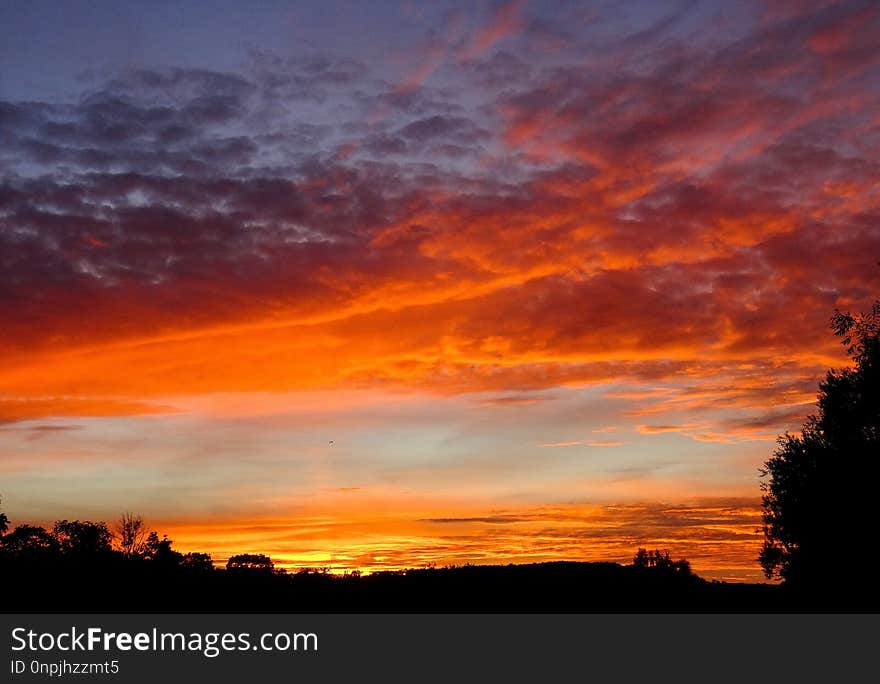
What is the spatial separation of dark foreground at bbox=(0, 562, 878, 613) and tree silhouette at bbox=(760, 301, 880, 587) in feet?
8.96

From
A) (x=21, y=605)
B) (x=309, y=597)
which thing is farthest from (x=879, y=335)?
(x=21, y=605)

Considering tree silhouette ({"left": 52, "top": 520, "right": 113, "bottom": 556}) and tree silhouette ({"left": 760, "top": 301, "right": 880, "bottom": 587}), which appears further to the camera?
tree silhouette ({"left": 52, "top": 520, "right": 113, "bottom": 556})

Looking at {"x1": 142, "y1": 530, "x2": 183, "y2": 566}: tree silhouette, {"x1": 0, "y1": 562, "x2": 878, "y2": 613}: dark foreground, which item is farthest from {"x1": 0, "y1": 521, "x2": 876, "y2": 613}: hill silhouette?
{"x1": 142, "y1": 530, "x2": 183, "y2": 566}: tree silhouette

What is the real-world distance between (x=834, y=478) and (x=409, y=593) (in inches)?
1002

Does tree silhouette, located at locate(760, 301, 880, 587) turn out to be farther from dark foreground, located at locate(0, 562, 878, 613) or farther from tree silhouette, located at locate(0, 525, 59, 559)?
tree silhouette, located at locate(0, 525, 59, 559)

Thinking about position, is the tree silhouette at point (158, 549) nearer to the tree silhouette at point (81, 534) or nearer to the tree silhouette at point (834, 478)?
the tree silhouette at point (81, 534)

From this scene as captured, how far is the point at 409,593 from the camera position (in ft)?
166

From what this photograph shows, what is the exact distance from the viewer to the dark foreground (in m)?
47.2

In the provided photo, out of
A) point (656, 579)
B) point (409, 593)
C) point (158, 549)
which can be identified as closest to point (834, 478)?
point (656, 579)

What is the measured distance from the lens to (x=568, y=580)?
173ft

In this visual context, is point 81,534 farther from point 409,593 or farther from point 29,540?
point 409,593

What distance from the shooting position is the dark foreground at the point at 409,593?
47219 millimetres
